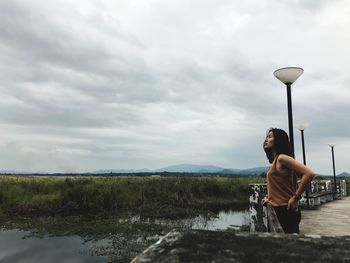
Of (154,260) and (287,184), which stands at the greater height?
(287,184)

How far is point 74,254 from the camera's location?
43.4 ft

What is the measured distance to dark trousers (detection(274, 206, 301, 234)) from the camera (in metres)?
4.38

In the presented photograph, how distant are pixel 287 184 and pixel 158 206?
21.6 meters

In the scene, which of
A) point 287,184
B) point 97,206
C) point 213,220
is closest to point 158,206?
point 97,206

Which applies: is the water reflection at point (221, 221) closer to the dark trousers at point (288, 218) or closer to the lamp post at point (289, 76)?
the lamp post at point (289, 76)

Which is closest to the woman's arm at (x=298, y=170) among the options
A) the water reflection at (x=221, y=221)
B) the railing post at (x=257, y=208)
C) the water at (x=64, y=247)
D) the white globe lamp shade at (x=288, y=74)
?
the railing post at (x=257, y=208)

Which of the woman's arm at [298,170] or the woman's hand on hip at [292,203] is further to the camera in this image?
the woman's hand on hip at [292,203]

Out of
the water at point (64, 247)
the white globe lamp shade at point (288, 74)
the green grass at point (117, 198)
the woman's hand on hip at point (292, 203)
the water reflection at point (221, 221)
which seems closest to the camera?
the woman's hand on hip at point (292, 203)

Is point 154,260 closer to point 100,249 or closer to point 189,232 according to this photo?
point 189,232

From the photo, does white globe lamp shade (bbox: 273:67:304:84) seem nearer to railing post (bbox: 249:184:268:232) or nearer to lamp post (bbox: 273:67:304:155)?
lamp post (bbox: 273:67:304:155)

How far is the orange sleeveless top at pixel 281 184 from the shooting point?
14.1 feet

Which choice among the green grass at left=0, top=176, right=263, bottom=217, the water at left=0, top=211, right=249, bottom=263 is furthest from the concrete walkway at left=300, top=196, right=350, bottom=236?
the green grass at left=0, top=176, right=263, bottom=217

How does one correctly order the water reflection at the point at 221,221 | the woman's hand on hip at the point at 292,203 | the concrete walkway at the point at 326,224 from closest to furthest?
1. the woman's hand on hip at the point at 292,203
2. the concrete walkway at the point at 326,224
3. the water reflection at the point at 221,221

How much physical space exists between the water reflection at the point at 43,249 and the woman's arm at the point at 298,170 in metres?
9.64
